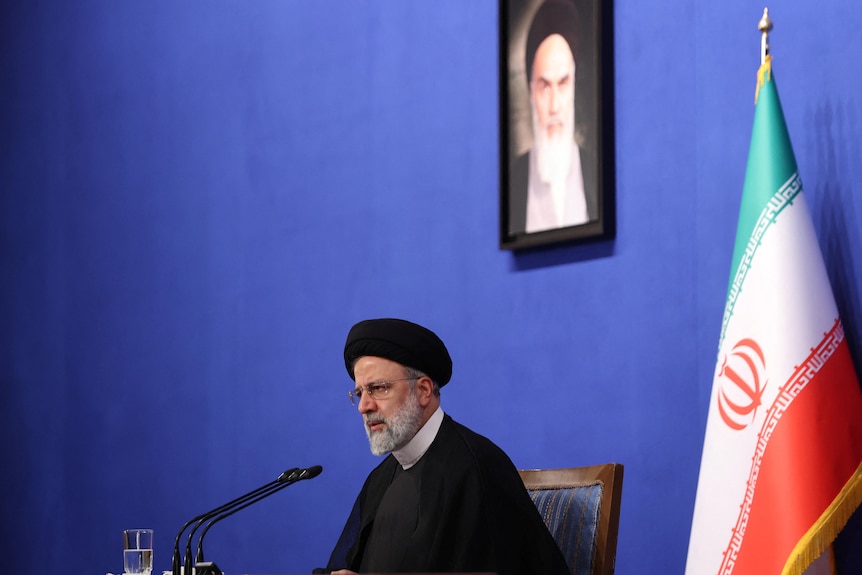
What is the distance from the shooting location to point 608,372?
384 centimetres

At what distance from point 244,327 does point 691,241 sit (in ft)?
7.24

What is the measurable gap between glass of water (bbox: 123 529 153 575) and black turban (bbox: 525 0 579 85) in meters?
1.96

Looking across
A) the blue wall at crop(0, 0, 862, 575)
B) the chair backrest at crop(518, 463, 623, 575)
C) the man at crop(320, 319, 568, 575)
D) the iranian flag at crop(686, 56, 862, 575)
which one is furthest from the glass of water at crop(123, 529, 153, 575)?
the blue wall at crop(0, 0, 862, 575)

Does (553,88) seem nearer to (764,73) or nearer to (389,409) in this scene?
(764,73)

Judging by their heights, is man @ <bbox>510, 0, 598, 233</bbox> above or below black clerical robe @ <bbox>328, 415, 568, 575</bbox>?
above

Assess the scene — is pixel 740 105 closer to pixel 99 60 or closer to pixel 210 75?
pixel 210 75

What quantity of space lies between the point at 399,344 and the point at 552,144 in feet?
3.43

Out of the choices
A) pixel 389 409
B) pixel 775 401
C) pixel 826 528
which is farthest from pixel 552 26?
pixel 826 528

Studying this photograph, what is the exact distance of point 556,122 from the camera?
405 centimetres

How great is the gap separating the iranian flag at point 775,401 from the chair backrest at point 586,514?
265 millimetres

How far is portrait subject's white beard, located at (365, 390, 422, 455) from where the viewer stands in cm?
332

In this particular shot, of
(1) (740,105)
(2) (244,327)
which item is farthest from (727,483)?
(2) (244,327)

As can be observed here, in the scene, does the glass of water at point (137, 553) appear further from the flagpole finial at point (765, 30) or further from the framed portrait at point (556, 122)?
the flagpole finial at point (765, 30)

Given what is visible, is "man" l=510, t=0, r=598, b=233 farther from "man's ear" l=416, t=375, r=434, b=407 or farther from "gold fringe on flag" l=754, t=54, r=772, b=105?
"man's ear" l=416, t=375, r=434, b=407
